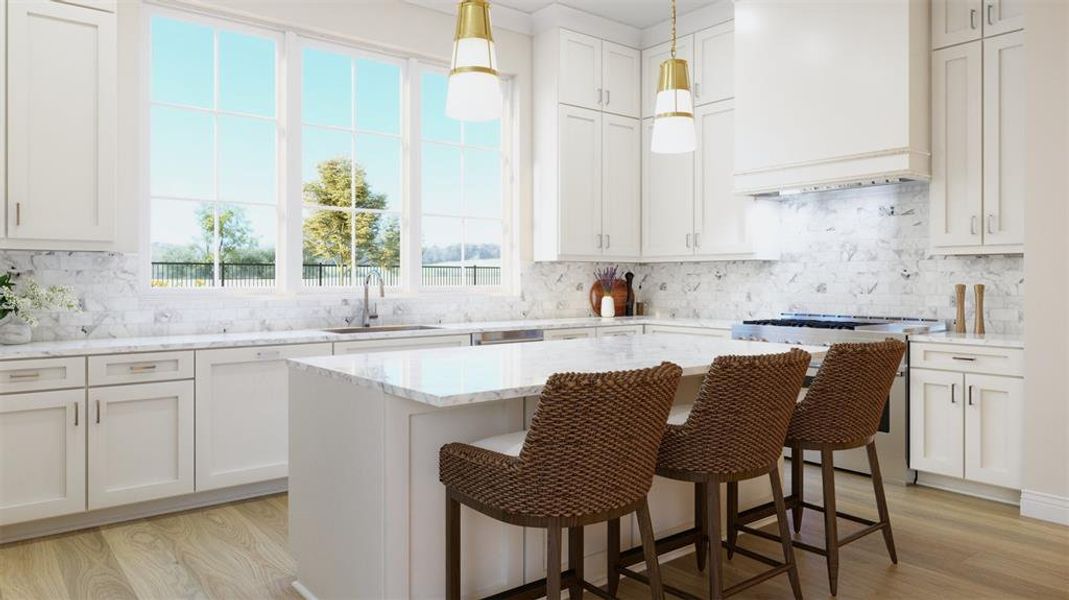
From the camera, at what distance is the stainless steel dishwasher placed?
4.65m

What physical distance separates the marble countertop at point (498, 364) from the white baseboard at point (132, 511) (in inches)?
59.9

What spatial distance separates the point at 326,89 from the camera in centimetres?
476

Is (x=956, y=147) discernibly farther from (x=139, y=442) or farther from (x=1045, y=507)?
(x=139, y=442)

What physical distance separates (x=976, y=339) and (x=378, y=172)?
3.76 m

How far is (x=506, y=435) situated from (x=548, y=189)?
11.2ft

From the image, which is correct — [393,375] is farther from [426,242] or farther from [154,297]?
[426,242]

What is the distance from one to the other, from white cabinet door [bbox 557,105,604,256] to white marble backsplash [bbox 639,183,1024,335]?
954 mm

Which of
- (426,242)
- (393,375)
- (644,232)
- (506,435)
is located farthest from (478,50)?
(644,232)

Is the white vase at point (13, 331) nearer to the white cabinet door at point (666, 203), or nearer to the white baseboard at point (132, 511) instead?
the white baseboard at point (132, 511)

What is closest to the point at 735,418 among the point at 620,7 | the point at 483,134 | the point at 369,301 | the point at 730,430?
the point at 730,430

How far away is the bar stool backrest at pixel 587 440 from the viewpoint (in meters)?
1.85

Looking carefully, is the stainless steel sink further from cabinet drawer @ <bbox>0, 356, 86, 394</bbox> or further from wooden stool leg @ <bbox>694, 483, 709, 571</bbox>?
wooden stool leg @ <bbox>694, 483, 709, 571</bbox>

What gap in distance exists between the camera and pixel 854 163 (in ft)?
14.0


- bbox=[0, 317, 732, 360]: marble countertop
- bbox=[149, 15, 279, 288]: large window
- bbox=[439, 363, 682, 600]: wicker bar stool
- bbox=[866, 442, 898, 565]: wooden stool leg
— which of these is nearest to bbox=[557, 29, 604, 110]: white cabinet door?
bbox=[0, 317, 732, 360]: marble countertop
